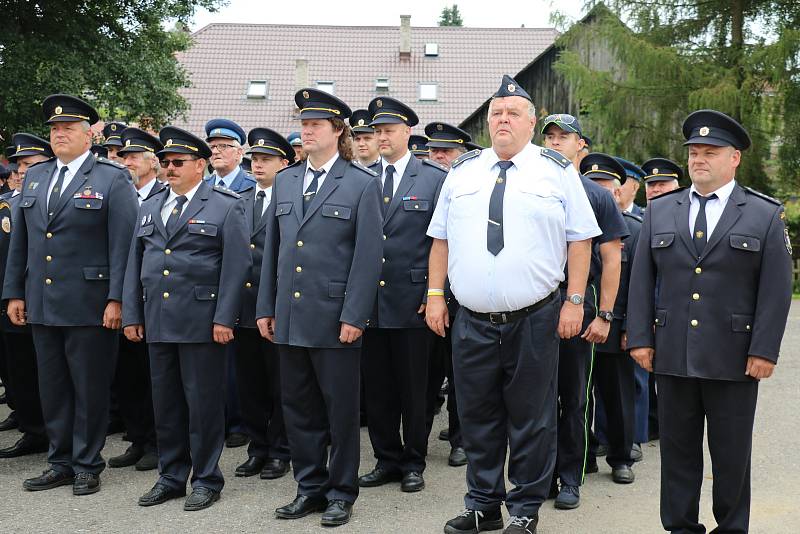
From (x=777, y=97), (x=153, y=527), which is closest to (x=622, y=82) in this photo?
(x=777, y=97)

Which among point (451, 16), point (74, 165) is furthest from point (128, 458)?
point (451, 16)

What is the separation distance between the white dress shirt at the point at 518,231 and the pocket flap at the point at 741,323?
85 cm

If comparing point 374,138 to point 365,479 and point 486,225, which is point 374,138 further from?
point 365,479

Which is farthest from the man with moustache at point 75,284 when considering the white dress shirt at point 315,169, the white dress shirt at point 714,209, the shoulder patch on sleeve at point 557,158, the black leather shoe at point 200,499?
the white dress shirt at point 714,209

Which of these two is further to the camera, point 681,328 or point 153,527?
point 153,527

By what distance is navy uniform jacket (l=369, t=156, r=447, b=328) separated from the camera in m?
5.77

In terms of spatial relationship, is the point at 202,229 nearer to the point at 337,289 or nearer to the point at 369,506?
the point at 337,289

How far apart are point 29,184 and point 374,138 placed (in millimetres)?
2350

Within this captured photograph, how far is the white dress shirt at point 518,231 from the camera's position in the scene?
462 centimetres

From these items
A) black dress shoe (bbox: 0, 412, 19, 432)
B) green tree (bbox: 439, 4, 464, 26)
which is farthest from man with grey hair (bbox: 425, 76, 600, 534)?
green tree (bbox: 439, 4, 464, 26)

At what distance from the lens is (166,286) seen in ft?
18.1

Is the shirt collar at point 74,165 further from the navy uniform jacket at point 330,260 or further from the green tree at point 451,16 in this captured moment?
the green tree at point 451,16

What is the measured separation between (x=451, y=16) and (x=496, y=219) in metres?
86.4

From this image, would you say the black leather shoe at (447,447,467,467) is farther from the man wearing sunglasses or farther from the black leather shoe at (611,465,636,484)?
the man wearing sunglasses
